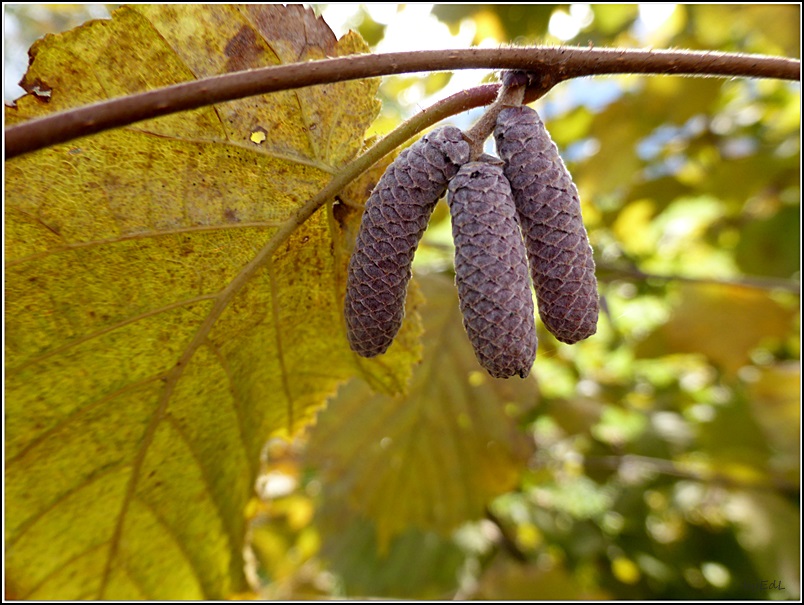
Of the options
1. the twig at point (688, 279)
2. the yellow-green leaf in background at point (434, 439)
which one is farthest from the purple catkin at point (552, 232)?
the twig at point (688, 279)

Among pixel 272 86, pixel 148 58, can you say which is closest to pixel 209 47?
pixel 148 58

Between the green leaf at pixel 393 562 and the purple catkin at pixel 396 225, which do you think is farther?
the green leaf at pixel 393 562

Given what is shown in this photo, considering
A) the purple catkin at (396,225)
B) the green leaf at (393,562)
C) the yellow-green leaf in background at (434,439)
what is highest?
the purple catkin at (396,225)

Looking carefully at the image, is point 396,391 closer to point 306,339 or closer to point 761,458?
point 306,339

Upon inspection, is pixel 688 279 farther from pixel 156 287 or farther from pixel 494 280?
pixel 156 287

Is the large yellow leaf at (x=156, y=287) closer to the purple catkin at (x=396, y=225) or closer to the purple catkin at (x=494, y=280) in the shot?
the purple catkin at (x=396, y=225)

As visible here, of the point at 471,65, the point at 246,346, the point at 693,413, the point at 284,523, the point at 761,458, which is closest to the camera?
the point at 471,65
